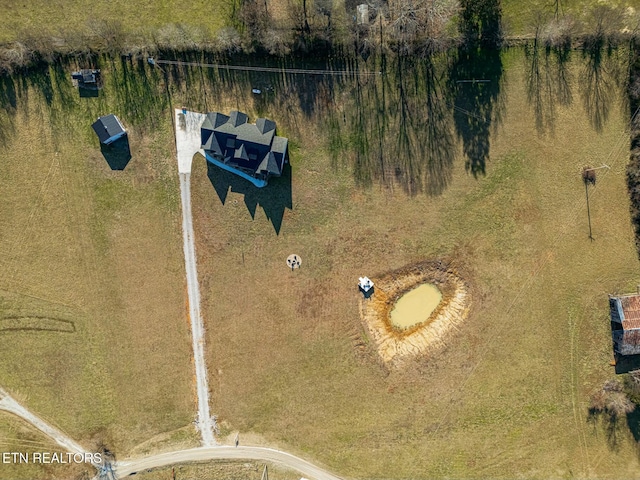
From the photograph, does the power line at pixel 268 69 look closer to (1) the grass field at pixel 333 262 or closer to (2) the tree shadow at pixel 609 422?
(1) the grass field at pixel 333 262

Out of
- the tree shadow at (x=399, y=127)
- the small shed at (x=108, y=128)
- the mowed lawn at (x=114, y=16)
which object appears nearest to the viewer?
the small shed at (x=108, y=128)

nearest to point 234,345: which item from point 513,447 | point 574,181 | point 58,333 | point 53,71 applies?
point 58,333

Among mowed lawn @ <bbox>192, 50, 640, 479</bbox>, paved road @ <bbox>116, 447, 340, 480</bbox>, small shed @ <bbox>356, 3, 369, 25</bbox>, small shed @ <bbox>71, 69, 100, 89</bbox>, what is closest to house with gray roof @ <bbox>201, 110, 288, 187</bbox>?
mowed lawn @ <bbox>192, 50, 640, 479</bbox>

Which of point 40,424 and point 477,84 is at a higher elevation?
point 477,84

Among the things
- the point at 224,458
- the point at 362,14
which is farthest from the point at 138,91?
the point at 224,458

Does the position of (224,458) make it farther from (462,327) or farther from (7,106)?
(7,106)

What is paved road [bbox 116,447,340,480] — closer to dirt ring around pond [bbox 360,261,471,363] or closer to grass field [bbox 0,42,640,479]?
grass field [bbox 0,42,640,479]

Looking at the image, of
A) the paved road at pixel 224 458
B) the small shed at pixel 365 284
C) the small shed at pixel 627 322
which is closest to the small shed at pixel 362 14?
the small shed at pixel 365 284
